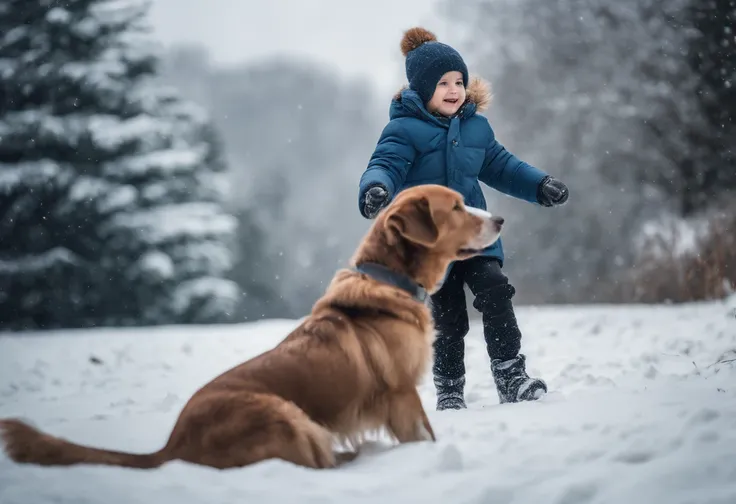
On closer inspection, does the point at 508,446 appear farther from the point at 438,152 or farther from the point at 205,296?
the point at 205,296

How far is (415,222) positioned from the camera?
3.31 m

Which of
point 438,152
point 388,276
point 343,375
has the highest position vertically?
point 438,152

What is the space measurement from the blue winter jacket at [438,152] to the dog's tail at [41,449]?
2.06 m

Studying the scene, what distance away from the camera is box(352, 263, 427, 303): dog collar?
3.26 meters

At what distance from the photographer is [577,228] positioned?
17062mm

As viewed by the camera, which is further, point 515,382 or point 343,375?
point 515,382

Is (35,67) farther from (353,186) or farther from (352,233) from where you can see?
(353,186)

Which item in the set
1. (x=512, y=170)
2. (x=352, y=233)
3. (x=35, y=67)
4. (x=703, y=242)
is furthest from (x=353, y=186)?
(x=512, y=170)

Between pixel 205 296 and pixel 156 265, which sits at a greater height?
pixel 156 265

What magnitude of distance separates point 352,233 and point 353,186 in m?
5.00

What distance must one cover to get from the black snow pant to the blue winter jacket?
0.15m

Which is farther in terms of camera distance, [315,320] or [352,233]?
[352,233]

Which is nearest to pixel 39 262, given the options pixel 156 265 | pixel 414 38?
pixel 156 265

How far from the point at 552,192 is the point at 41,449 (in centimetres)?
296
